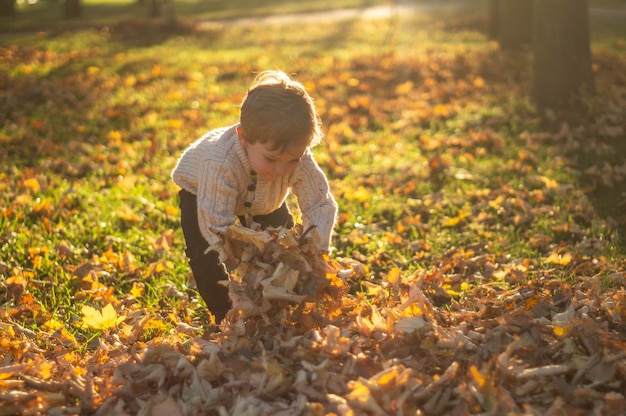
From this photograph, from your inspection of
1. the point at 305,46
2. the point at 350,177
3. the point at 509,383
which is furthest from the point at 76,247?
the point at 305,46

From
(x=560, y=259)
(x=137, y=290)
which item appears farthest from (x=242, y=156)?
(x=560, y=259)

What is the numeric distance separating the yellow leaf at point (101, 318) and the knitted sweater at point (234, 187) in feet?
2.70

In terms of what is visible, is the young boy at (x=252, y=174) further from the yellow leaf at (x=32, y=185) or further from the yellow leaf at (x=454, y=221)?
the yellow leaf at (x=32, y=185)

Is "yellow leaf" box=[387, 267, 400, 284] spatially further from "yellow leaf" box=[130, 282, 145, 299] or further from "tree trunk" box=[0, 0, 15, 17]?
"tree trunk" box=[0, 0, 15, 17]

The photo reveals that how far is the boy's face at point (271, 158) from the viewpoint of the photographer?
10.4ft

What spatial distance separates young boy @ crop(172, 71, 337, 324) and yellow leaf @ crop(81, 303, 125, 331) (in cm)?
53

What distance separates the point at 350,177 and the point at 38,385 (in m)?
4.15

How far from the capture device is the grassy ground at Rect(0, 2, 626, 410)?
167 inches

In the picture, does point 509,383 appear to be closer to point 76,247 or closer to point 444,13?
point 76,247

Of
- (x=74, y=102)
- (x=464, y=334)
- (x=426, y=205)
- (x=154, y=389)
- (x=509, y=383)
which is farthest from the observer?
(x=74, y=102)

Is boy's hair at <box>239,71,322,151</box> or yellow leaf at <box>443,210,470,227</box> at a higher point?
boy's hair at <box>239,71,322,151</box>

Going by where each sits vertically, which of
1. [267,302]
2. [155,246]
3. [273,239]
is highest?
[273,239]

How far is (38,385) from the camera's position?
2988mm

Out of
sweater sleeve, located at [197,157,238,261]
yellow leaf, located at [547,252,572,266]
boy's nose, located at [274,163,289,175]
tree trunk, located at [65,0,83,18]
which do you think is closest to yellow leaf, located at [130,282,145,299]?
sweater sleeve, located at [197,157,238,261]
